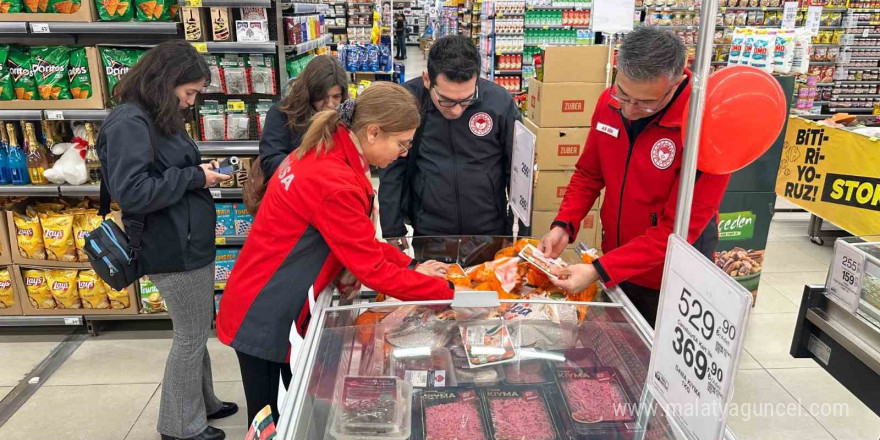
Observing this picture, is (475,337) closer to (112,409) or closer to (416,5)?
(112,409)

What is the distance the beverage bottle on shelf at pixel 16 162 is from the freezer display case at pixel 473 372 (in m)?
2.83

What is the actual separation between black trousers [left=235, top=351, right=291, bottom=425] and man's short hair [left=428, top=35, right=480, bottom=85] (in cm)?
124

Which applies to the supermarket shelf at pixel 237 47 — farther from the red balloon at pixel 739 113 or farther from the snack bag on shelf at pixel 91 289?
the red balloon at pixel 739 113

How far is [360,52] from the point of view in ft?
25.7

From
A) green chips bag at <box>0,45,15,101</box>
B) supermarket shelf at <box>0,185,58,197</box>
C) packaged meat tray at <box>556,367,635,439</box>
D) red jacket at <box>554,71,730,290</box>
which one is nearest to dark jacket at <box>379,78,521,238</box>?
red jacket at <box>554,71,730,290</box>

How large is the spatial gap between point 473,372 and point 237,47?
261cm

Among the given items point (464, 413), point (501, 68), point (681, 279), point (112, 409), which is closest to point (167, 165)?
point (112, 409)

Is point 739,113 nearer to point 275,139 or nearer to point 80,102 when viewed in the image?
point 275,139

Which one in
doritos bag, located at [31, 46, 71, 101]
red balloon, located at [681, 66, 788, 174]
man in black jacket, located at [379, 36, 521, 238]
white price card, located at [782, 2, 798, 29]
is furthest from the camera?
white price card, located at [782, 2, 798, 29]

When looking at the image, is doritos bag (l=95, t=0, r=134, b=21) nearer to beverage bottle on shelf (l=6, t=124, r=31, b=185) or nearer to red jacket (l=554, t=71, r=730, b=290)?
beverage bottle on shelf (l=6, t=124, r=31, b=185)

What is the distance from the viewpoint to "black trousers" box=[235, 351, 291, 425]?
201 centimetres

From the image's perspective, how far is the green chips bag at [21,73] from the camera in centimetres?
351

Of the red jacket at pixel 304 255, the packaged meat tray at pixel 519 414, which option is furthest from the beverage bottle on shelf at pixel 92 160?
the packaged meat tray at pixel 519 414

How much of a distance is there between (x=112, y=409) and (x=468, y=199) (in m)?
2.25
